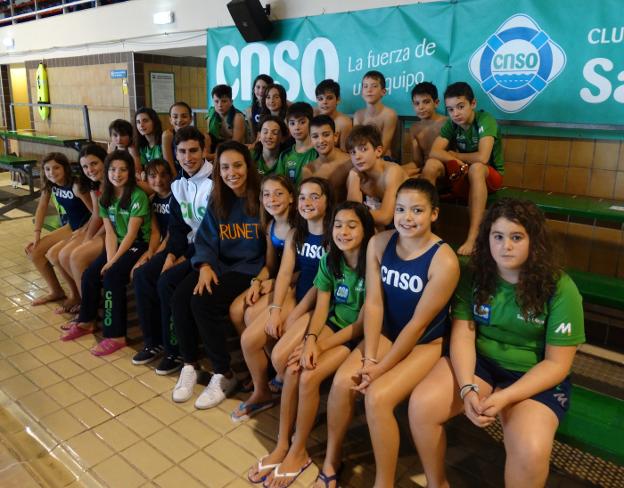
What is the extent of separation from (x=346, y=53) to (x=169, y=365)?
12.1 feet

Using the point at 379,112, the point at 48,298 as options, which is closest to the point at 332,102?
the point at 379,112

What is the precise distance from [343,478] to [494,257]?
1.38 metres

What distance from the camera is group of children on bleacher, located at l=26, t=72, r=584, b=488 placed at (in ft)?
6.91

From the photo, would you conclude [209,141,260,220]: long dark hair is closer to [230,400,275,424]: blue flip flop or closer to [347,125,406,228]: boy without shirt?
[347,125,406,228]: boy without shirt

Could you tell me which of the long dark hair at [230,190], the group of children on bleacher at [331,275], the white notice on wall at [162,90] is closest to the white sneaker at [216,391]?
the group of children on bleacher at [331,275]

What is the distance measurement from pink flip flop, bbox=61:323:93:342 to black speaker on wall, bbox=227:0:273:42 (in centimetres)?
397

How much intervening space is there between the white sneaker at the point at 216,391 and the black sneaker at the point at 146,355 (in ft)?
2.36

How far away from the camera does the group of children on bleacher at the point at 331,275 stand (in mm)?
2105

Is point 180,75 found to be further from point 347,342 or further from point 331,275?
point 347,342

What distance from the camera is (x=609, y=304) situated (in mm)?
2850

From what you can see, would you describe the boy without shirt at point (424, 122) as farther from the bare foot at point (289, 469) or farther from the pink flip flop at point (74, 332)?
the pink flip flop at point (74, 332)

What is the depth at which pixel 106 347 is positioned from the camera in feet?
12.9

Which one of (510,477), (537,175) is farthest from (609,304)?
(537,175)

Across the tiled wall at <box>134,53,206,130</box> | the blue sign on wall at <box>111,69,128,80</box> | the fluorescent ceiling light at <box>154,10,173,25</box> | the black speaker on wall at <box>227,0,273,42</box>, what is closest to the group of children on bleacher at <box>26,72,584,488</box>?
the black speaker on wall at <box>227,0,273,42</box>
